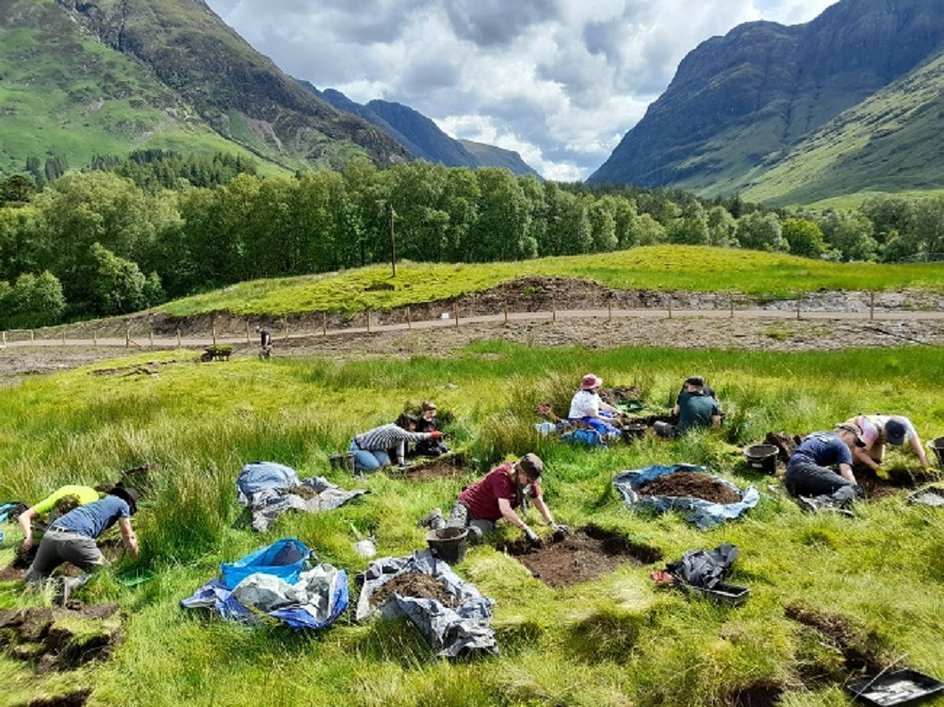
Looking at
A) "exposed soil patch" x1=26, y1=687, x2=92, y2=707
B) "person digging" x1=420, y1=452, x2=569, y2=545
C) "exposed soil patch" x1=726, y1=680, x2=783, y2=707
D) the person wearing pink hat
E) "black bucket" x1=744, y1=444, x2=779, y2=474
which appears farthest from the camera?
the person wearing pink hat

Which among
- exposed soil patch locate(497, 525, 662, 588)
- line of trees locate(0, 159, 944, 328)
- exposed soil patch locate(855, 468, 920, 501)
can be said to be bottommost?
exposed soil patch locate(497, 525, 662, 588)

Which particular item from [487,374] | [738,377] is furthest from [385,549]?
[487,374]

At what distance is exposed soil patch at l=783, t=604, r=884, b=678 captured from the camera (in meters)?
4.92

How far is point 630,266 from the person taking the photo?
192ft

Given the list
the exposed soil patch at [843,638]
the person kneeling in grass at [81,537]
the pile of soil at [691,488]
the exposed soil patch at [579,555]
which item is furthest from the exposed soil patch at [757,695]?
the person kneeling in grass at [81,537]

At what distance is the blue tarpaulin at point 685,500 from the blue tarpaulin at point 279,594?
166 inches

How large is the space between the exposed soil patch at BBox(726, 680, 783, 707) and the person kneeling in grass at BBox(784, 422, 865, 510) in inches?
158

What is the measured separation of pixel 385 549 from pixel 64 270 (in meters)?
87.0

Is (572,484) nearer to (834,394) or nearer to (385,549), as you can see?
(385,549)

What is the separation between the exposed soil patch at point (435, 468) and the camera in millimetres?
Result: 11320

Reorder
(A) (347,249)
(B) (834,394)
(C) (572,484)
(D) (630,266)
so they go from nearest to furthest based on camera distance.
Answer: (C) (572,484)
(B) (834,394)
(D) (630,266)
(A) (347,249)

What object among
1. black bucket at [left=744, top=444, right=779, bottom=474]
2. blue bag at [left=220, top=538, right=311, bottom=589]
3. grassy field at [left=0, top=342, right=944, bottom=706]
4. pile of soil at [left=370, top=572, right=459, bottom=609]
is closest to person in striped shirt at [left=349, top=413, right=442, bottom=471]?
grassy field at [left=0, top=342, right=944, bottom=706]

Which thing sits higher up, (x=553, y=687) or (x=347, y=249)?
(x=347, y=249)

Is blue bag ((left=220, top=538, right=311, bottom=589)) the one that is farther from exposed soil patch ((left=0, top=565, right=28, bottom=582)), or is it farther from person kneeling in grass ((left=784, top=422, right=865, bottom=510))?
person kneeling in grass ((left=784, top=422, right=865, bottom=510))
